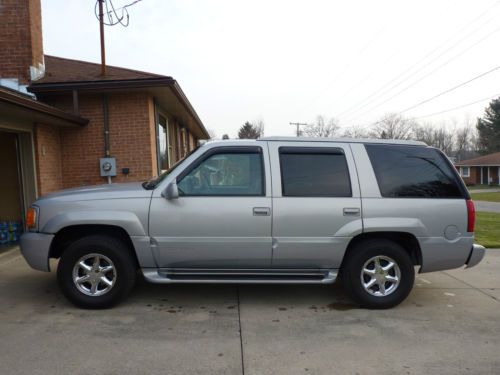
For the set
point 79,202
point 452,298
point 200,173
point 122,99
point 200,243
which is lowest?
point 452,298

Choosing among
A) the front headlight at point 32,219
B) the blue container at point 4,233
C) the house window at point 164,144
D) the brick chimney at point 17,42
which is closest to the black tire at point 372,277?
the front headlight at point 32,219

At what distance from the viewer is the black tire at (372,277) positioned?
442cm

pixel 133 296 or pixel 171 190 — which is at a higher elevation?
pixel 171 190

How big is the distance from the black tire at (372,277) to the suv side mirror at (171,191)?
204 cm

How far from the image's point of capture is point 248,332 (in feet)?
12.7

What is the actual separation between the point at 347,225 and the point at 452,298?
1.84 m

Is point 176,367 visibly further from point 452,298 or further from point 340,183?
point 452,298

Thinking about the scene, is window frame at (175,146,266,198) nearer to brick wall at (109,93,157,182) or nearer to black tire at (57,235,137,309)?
black tire at (57,235,137,309)

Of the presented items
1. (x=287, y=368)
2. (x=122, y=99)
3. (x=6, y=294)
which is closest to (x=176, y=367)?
(x=287, y=368)

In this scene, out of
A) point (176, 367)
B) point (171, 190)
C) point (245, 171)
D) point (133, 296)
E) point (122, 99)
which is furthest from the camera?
Result: point (122, 99)

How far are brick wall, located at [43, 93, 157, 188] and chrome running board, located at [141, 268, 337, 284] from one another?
4.68 metres

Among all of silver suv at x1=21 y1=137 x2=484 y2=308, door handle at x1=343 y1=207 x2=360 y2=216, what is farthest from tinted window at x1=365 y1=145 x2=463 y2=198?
door handle at x1=343 y1=207 x2=360 y2=216

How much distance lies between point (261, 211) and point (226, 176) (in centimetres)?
58

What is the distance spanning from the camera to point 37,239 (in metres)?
4.38
